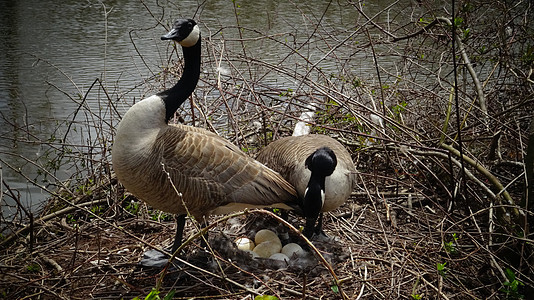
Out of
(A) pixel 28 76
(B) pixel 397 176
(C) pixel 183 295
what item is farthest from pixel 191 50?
(A) pixel 28 76

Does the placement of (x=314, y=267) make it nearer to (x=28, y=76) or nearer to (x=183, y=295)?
(x=183, y=295)

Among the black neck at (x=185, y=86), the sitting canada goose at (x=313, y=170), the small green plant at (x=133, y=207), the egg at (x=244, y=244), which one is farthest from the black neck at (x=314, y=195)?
the small green plant at (x=133, y=207)

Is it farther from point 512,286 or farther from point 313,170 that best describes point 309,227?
point 512,286

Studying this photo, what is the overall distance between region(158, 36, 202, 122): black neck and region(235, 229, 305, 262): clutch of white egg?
45.7 inches

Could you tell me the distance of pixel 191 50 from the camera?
3635 millimetres

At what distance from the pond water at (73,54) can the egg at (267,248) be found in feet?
7.58

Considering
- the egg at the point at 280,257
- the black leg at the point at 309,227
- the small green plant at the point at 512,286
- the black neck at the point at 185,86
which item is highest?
the black neck at the point at 185,86

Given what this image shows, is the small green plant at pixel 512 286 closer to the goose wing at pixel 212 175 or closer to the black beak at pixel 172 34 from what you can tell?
the goose wing at pixel 212 175

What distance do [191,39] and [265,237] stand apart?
5.47ft

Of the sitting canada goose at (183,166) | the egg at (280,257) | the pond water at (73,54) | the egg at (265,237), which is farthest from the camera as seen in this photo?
the pond water at (73,54)

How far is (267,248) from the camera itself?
355 cm

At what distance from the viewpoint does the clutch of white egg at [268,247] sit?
3463 millimetres

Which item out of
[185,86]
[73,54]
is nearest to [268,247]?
[185,86]

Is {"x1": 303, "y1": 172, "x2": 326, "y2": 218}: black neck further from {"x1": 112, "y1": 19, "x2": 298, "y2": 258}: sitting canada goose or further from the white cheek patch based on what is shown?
the white cheek patch
